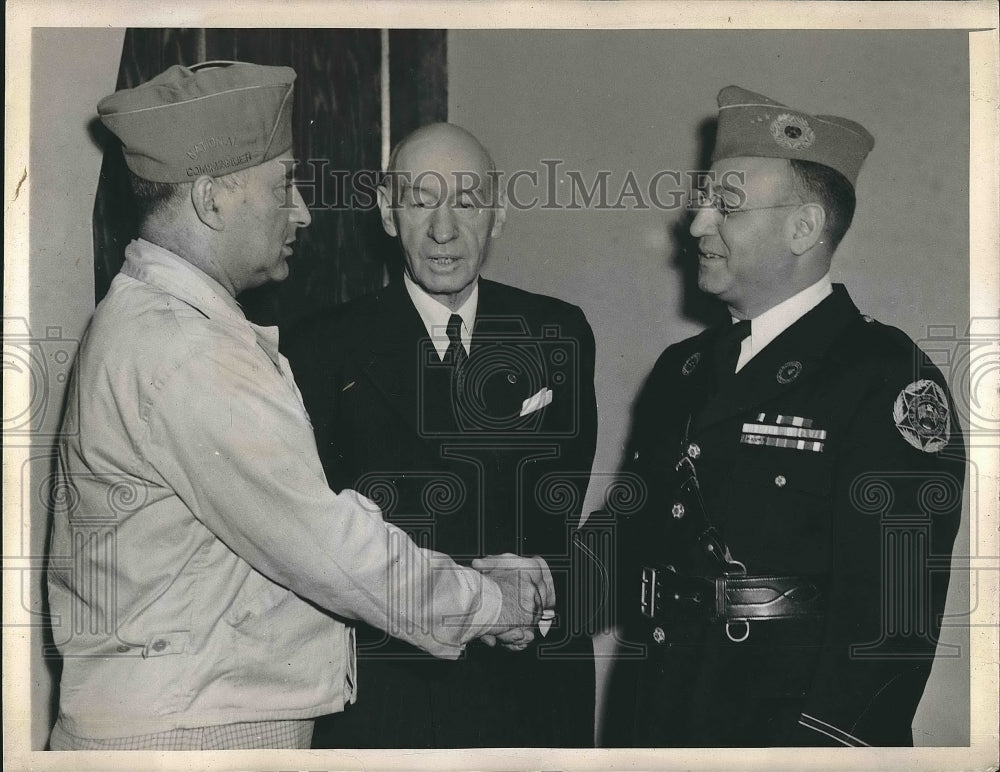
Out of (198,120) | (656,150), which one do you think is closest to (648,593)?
(656,150)

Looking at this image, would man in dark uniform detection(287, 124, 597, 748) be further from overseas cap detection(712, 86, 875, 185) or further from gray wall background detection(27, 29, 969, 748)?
overseas cap detection(712, 86, 875, 185)

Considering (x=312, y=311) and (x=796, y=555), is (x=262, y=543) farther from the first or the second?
(x=796, y=555)

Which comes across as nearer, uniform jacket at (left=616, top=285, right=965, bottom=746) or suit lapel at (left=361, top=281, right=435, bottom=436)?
uniform jacket at (left=616, top=285, right=965, bottom=746)

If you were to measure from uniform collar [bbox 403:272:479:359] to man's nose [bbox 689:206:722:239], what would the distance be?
43cm

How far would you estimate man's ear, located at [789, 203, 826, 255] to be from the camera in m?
1.98

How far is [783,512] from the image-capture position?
6.25 ft

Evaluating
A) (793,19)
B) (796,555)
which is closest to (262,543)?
(796,555)

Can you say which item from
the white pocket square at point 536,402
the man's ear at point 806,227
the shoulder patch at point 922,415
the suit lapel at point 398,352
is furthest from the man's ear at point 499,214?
the shoulder patch at point 922,415

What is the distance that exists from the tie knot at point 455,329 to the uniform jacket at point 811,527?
43 cm

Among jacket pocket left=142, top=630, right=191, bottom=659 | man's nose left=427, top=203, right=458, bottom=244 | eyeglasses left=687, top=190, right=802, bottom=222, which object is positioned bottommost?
jacket pocket left=142, top=630, right=191, bottom=659

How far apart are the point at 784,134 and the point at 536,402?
682mm

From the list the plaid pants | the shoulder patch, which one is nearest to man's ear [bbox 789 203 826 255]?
the shoulder patch

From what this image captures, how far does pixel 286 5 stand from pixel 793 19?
3.20ft

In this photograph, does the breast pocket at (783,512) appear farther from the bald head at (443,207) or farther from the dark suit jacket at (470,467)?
the bald head at (443,207)
